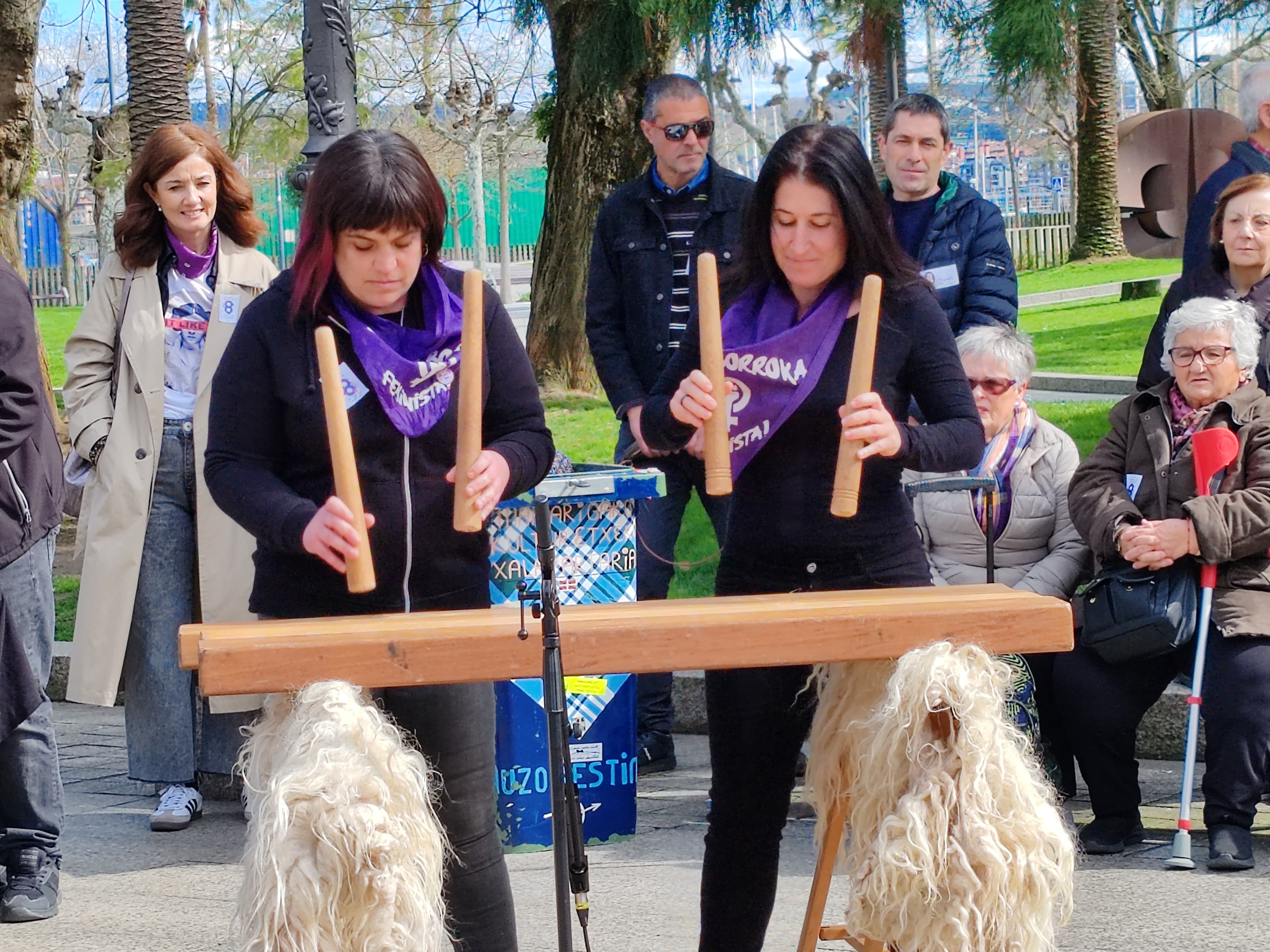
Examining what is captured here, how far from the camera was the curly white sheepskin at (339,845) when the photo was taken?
234 centimetres

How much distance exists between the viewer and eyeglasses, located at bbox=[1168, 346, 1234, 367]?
4445mm

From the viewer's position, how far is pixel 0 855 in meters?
4.00

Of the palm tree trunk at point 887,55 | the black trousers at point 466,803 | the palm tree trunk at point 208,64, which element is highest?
the palm tree trunk at point 208,64

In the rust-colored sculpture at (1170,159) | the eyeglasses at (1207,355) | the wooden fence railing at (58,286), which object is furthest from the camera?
the wooden fence railing at (58,286)

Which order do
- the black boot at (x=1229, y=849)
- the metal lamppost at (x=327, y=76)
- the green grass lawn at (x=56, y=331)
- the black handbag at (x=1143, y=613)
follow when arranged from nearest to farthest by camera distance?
the black boot at (x=1229, y=849), the black handbag at (x=1143, y=613), the metal lamppost at (x=327, y=76), the green grass lawn at (x=56, y=331)

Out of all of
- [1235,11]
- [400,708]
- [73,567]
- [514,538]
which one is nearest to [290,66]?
[73,567]

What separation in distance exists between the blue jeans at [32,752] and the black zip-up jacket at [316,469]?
4.40 ft

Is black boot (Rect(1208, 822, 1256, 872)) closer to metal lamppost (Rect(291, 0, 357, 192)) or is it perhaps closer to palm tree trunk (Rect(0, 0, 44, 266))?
metal lamppost (Rect(291, 0, 357, 192))

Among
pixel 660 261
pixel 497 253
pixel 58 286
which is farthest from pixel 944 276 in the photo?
pixel 497 253

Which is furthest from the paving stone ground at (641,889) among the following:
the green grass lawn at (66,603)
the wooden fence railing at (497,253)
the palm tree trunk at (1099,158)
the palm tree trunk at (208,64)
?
the wooden fence railing at (497,253)

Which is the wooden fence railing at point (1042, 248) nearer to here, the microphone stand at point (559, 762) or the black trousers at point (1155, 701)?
the black trousers at point (1155, 701)

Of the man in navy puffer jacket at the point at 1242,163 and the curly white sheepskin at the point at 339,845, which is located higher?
the man in navy puffer jacket at the point at 1242,163

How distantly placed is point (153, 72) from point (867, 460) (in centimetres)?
784

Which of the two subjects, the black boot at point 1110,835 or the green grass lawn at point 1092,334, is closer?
the black boot at point 1110,835
